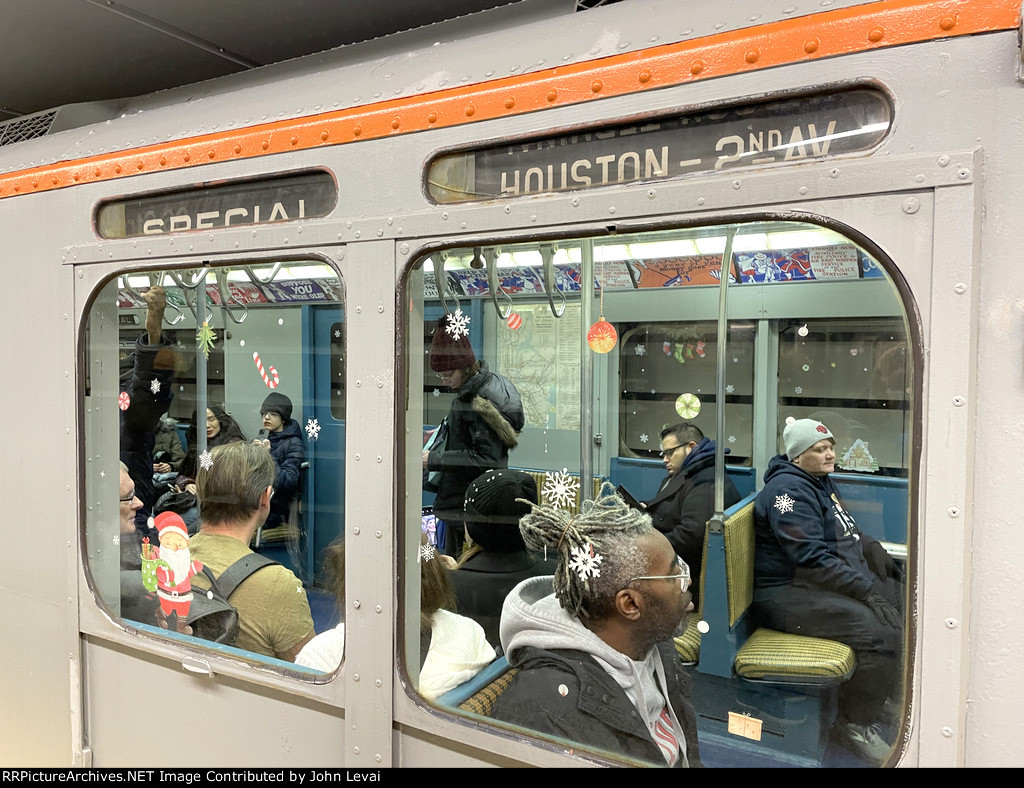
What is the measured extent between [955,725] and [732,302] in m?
0.99

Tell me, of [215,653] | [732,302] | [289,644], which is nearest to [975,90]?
[732,302]

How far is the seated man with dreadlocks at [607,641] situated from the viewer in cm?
170

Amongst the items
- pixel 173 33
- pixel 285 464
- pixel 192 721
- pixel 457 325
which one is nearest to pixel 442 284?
pixel 457 325

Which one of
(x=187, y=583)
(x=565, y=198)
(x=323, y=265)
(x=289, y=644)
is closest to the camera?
(x=565, y=198)

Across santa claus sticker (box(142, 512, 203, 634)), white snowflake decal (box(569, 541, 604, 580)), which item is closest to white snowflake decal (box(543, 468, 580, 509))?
white snowflake decal (box(569, 541, 604, 580))

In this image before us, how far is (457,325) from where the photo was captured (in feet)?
6.26

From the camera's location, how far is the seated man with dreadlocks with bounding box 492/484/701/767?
5.57ft

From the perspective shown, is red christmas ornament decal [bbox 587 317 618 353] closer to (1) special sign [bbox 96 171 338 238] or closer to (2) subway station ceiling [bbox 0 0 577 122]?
(1) special sign [bbox 96 171 338 238]

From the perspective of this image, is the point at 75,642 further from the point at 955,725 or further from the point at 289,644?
the point at 955,725

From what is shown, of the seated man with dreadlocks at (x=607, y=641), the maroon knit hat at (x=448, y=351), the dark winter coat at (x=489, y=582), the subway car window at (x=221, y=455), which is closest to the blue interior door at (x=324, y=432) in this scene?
the subway car window at (x=221, y=455)

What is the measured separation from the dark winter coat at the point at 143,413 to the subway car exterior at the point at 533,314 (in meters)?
0.05

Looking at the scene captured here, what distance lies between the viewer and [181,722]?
2297 millimetres

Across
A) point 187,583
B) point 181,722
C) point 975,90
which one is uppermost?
point 975,90

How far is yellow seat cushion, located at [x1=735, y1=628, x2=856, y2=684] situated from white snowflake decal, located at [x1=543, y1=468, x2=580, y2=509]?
21.3 inches
